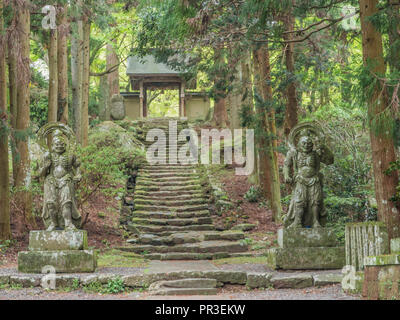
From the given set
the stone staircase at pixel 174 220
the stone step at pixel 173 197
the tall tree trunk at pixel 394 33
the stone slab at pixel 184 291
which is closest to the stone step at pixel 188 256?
the stone staircase at pixel 174 220

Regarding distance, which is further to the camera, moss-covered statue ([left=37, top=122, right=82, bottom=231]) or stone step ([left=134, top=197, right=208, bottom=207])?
stone step ([left=134, top=197, right=208, bottom=207])

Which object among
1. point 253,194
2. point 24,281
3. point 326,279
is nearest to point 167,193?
point 253,194

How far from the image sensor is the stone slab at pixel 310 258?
301 inches

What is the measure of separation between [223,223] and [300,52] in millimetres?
5348

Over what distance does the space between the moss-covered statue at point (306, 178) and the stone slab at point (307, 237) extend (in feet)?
0.38

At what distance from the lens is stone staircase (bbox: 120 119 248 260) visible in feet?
36.8

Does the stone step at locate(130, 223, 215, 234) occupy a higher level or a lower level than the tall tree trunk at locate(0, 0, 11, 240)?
lower

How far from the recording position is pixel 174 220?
13727mm

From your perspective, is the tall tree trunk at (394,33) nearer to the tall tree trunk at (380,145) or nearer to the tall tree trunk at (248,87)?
the tall tree trunk at (380,145)

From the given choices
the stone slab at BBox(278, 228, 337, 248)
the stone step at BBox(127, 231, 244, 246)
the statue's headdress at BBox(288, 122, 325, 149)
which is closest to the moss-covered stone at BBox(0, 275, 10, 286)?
the stone slab at BBox(278, 228, 337, 248)

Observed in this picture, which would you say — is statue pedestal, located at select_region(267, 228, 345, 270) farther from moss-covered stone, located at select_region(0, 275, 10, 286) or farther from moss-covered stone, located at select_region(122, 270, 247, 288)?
moss-covered stone, located at select_region(0, 275, 10, 286)

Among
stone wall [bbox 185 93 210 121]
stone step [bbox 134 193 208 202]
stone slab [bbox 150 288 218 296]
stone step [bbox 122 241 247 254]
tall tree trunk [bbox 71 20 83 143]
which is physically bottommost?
stone slab [bbox 150 288 218 296]

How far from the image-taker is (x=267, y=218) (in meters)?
14.3
